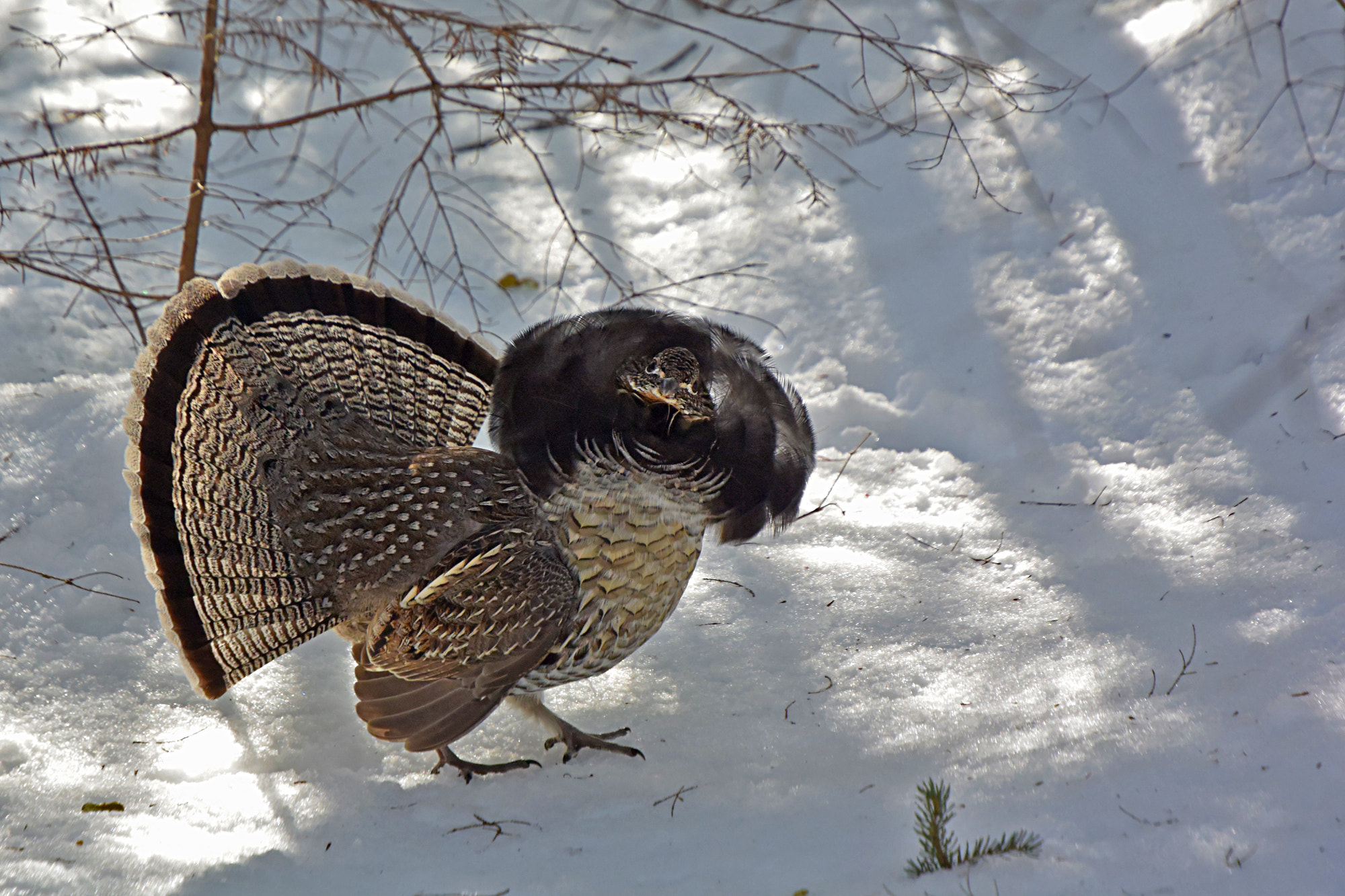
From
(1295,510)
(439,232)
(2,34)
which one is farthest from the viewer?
(2,34)

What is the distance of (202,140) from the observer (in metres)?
3.71

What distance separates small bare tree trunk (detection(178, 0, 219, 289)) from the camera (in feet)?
12.1

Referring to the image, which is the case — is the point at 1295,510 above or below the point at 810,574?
above

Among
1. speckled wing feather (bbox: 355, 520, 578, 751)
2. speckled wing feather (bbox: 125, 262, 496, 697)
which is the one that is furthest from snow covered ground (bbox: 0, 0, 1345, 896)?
speckled wing feather (bbox: 125, 262, 496, 697)

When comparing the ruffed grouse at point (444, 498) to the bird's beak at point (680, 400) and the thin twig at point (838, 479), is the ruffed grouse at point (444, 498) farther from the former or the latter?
the thin twig at point (838, 479)

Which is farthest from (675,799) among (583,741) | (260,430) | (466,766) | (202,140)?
(202,140)

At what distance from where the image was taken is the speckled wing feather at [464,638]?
273 cm

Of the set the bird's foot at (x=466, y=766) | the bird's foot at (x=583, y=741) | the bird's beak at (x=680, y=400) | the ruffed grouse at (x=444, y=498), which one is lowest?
the bird's foot at (x=466, y=766)

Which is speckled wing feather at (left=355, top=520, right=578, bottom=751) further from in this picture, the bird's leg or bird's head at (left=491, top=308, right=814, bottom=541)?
the bird's leg

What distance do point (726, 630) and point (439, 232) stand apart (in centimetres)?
333

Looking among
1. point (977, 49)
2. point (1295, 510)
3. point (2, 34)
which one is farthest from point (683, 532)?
point (2, 34)

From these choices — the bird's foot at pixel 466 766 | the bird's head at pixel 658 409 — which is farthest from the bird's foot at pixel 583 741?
the bird's head at pixel 658 409

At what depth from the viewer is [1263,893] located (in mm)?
2016

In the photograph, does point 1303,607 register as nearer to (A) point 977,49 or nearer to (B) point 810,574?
(B) point 810,574
